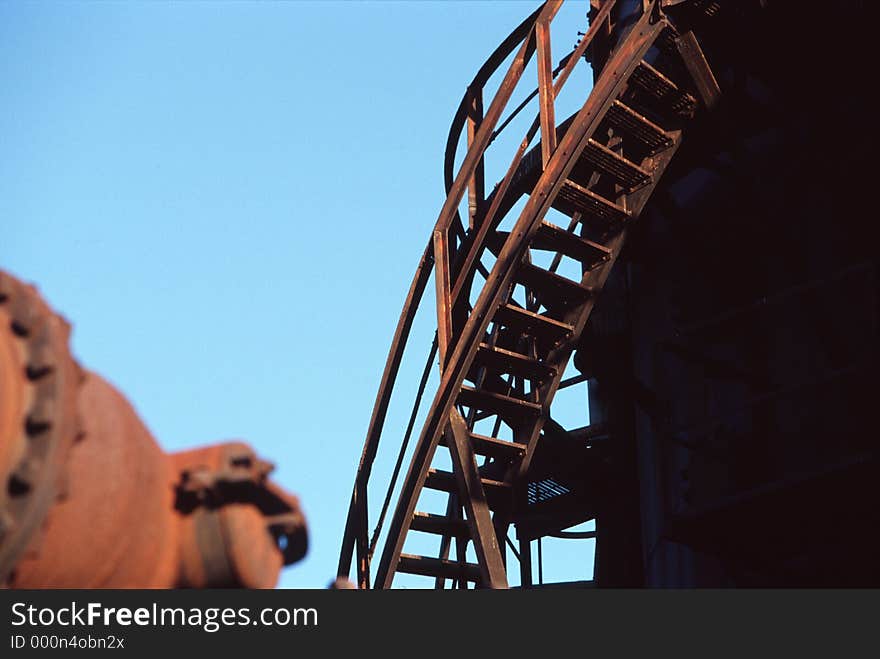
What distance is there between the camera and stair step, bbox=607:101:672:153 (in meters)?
12.6

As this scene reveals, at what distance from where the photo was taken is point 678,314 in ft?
46.1

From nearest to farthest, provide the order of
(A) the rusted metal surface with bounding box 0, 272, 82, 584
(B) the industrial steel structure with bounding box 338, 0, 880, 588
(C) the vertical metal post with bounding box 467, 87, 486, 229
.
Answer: (A) the rusted metal surface with bounding box 0, 272, 82, 584 → (B) the industrial steel structure with bounding box 338, 0, 880, 588 → (C) the vertical metal post with bounding box 467, 87, 486, 229

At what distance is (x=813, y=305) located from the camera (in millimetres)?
12523

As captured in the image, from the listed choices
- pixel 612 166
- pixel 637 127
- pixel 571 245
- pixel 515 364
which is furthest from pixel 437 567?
pixel 637 127

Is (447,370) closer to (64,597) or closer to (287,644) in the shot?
(287,644)

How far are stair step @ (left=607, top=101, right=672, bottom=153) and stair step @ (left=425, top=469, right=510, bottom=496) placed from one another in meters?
3.79

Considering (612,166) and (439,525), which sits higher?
(612,166)

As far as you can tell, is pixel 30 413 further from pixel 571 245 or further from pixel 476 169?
pixel 476 169

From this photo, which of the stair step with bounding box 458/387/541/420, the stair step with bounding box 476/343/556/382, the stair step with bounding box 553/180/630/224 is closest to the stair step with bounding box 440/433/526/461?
the stair step with bounding box 458/387/541/420

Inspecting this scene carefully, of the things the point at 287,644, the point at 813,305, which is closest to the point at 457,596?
the point at 287,644

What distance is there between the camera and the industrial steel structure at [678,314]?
467 inches

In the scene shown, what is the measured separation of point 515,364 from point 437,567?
84.9 inches

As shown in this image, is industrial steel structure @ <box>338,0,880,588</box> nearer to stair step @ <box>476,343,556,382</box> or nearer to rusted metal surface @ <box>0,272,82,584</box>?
stair step @ <box>476,343,556,382</box>

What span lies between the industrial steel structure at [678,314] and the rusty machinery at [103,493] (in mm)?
6942
